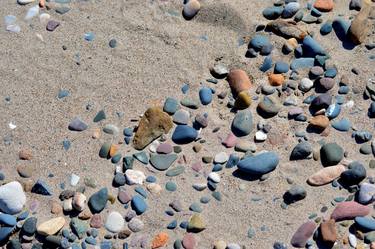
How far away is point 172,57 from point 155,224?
2.34ft

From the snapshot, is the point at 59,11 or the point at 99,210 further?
the point at 59,11

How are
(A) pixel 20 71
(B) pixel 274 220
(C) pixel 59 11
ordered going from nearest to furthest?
(B) pixel 274 220, (A) pixel 20 71, (C) pixel 59 11

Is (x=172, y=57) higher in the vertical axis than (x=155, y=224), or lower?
higher

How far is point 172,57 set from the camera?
8.46ft

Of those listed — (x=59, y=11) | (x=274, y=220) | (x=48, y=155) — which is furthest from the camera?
(x=59, y=11)

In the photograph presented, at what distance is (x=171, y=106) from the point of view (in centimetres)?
244

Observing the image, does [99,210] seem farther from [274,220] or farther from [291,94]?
[291,94]

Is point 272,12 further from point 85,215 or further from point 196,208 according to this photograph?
point 85,215

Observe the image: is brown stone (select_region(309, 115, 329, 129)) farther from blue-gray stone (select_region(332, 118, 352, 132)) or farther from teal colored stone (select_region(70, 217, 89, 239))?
teal colored stone (select_region(70, 217, 89, 239))

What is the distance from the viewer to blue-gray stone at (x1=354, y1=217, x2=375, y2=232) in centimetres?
215

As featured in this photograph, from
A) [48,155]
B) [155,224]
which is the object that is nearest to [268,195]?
[155,224]

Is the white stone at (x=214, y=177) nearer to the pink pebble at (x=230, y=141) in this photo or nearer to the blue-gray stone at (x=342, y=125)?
the pink pebble at (x=230, y=141)

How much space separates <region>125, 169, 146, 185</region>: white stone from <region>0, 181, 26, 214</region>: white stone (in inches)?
14.6

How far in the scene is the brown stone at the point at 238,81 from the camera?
2.47m
